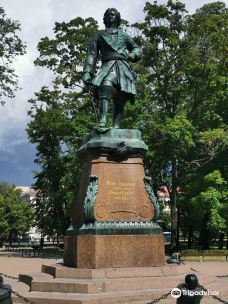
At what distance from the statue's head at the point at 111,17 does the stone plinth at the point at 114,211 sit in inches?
110

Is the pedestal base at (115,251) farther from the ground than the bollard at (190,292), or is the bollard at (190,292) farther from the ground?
the pedestal base at (115,251)

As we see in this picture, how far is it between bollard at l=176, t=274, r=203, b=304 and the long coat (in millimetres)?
6796

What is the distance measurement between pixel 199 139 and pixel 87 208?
21.4m

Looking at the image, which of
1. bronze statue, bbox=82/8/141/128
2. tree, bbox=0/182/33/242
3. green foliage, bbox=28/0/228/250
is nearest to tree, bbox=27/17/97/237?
green foliage, bbox=28/0/228/250

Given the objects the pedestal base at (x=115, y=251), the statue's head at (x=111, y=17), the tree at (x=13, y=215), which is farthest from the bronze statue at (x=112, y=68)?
the tree at (x=13, y=215)

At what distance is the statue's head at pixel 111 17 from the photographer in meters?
12.6

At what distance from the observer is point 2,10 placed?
1154 inches

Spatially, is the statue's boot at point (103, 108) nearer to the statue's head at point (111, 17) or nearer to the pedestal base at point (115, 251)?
the statue's head at point (111, 17)

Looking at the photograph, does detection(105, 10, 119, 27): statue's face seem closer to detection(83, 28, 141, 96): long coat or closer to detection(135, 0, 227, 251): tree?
detection(83, 28, 141, 96): long coat

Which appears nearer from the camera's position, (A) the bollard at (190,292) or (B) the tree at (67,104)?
(A) the bollard at (190,292)

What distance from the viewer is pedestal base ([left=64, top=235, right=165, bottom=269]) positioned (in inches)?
417

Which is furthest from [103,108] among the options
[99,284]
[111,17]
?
[99,284]

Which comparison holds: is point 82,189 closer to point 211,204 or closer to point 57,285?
point 57,285

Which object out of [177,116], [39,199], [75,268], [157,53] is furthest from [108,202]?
[39,199]
